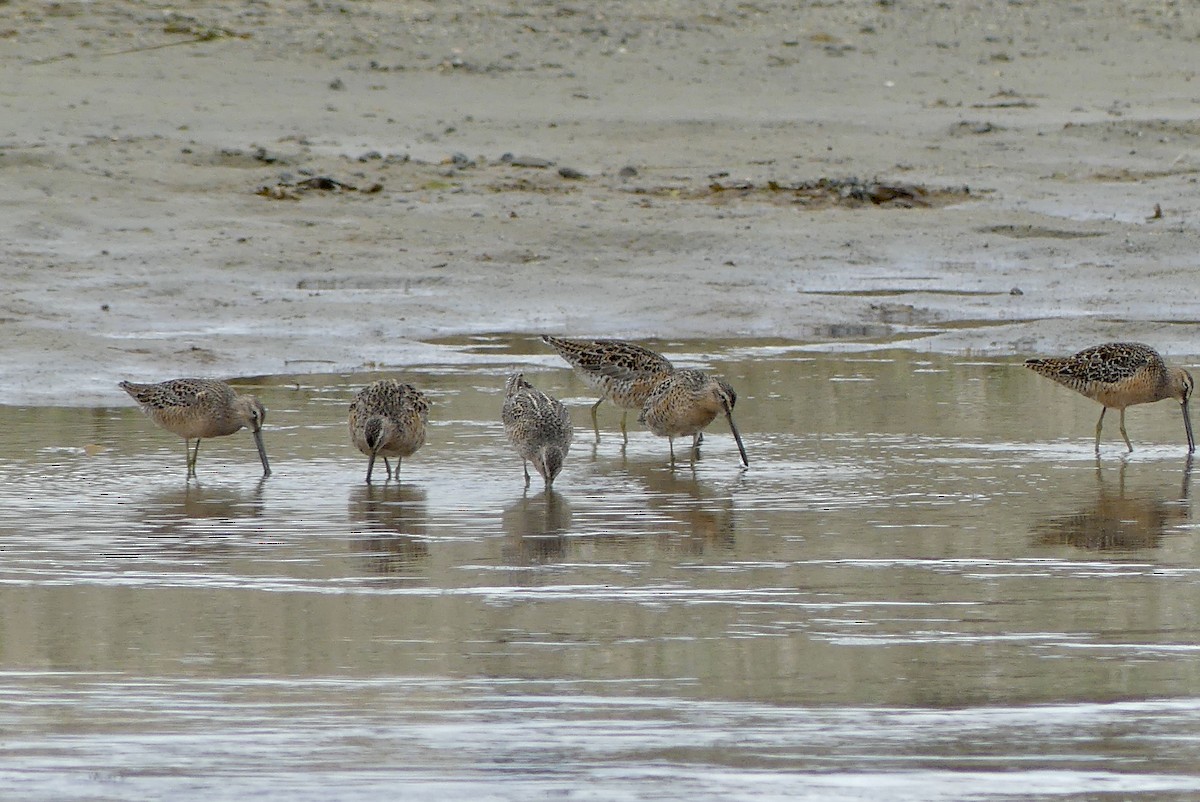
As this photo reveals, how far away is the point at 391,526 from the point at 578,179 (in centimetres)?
1142

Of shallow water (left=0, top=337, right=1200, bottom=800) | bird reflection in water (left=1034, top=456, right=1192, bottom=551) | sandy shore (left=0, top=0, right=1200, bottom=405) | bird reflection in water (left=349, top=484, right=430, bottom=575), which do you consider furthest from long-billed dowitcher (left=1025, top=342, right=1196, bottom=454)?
bird reflection in water (left=349, top=484, right=430, bottom=575)

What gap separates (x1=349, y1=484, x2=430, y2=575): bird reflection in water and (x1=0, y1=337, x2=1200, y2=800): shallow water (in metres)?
0.02

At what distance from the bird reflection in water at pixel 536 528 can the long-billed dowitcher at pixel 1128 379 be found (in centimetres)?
313

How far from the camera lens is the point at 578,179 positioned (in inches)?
760

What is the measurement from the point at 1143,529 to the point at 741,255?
347 inches

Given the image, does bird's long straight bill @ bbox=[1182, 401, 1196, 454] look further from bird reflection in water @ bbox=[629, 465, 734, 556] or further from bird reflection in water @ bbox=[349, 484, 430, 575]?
bird reflection in water @ bbox=[349, 484, 430, 575]

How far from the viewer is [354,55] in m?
23.3

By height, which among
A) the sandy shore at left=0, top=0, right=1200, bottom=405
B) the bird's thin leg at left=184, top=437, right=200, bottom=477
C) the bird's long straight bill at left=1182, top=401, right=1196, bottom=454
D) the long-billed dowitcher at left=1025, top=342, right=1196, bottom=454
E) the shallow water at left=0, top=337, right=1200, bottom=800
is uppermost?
the sandy shore at left=0, top=0, right=1200, bottom=405

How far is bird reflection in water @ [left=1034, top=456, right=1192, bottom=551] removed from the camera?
7.76 meters

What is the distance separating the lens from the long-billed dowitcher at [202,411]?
31.9 ft

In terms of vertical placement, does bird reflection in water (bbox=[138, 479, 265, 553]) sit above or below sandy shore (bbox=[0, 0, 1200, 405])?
below

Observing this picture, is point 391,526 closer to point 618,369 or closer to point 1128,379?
point 618,369

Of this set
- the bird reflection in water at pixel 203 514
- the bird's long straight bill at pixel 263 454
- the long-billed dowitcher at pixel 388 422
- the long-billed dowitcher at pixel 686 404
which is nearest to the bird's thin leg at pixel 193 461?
the bird reflection in water at pixel 203 514

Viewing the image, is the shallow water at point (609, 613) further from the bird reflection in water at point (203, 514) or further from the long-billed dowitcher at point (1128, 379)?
the long-billed dowitcher at point (1128, 379)
